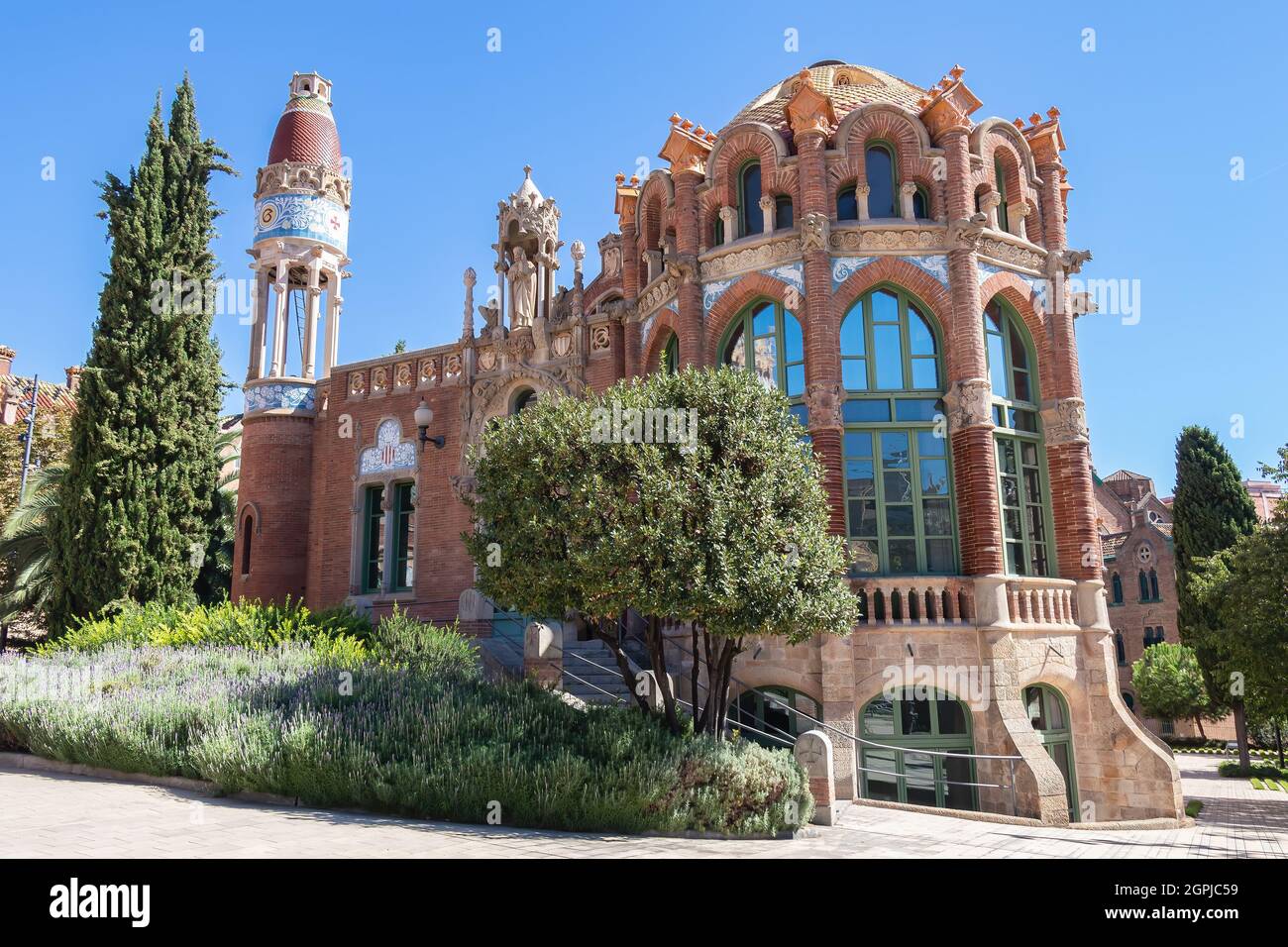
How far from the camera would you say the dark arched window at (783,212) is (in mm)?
18031

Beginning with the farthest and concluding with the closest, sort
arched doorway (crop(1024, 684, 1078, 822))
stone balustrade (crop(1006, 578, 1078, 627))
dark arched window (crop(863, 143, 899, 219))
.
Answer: dark arched window (crop(863, 143, 899, 219)), arched doorway (crop(1024, 684, 1078, 822)), stone balustrade (crop(1006, 578, 1078, 627))

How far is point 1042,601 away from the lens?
1614 cm

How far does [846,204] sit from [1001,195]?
3278mm

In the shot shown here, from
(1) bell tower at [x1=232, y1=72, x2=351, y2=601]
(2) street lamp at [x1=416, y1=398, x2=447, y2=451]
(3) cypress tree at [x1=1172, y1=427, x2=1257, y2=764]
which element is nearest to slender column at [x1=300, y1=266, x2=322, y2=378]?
(1) bell tower at [x1=232, y1=72, x2=351, y2=601]

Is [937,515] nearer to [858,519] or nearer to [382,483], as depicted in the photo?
[858,519]

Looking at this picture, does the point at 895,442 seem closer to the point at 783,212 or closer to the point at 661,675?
the point at 783,212

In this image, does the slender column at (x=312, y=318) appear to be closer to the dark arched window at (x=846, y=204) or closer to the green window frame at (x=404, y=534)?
the green window frame at (x=404, y=534)

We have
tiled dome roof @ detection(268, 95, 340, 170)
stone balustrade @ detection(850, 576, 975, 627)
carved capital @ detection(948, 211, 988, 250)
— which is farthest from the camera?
tiled dome roof @ detection(268, 95, 340, 170)

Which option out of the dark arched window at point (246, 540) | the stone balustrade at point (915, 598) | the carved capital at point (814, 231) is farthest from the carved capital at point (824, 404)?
the dark arched window at point (246, 540)

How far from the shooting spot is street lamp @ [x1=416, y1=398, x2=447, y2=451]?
21.4 metres

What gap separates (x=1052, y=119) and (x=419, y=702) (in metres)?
17.1

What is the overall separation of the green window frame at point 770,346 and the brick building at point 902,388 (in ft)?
0.15

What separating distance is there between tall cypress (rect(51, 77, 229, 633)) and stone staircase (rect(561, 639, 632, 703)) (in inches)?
455

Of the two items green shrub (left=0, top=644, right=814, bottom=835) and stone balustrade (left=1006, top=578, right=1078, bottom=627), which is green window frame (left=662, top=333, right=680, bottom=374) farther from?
green shrub (left=0, top=644, right=814, bottom=835)
